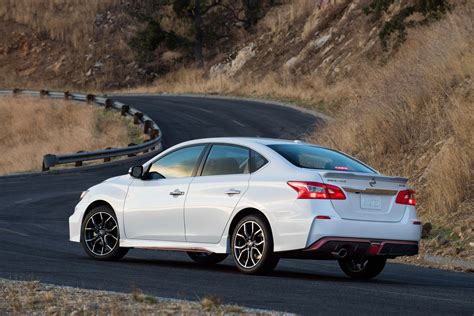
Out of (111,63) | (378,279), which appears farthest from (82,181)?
(111,63)

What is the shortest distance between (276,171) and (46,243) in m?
5.05

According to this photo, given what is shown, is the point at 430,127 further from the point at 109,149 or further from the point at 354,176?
the point at 109,149

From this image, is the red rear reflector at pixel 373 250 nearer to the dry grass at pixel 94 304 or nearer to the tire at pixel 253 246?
the tire at pixel 253 246

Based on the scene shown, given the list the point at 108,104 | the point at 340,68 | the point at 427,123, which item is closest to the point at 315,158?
the point at 427,123

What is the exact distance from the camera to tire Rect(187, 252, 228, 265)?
14266 mm

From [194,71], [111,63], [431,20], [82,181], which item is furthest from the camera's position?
[111,63]

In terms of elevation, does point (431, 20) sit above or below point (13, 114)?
above

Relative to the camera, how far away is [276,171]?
490 inches

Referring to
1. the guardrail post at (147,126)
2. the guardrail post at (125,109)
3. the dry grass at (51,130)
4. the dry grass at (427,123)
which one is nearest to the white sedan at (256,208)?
the dry grass at (427,123)

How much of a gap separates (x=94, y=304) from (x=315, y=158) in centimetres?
433

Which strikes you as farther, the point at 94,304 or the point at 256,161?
the point at 256,161

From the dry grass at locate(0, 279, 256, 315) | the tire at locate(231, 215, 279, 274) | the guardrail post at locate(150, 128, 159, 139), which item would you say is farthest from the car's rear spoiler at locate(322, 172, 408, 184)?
the guardrail post at locate(150, 128, 159, 139)

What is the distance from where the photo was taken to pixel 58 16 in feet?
255

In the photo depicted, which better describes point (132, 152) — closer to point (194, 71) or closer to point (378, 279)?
point (378, 279)
